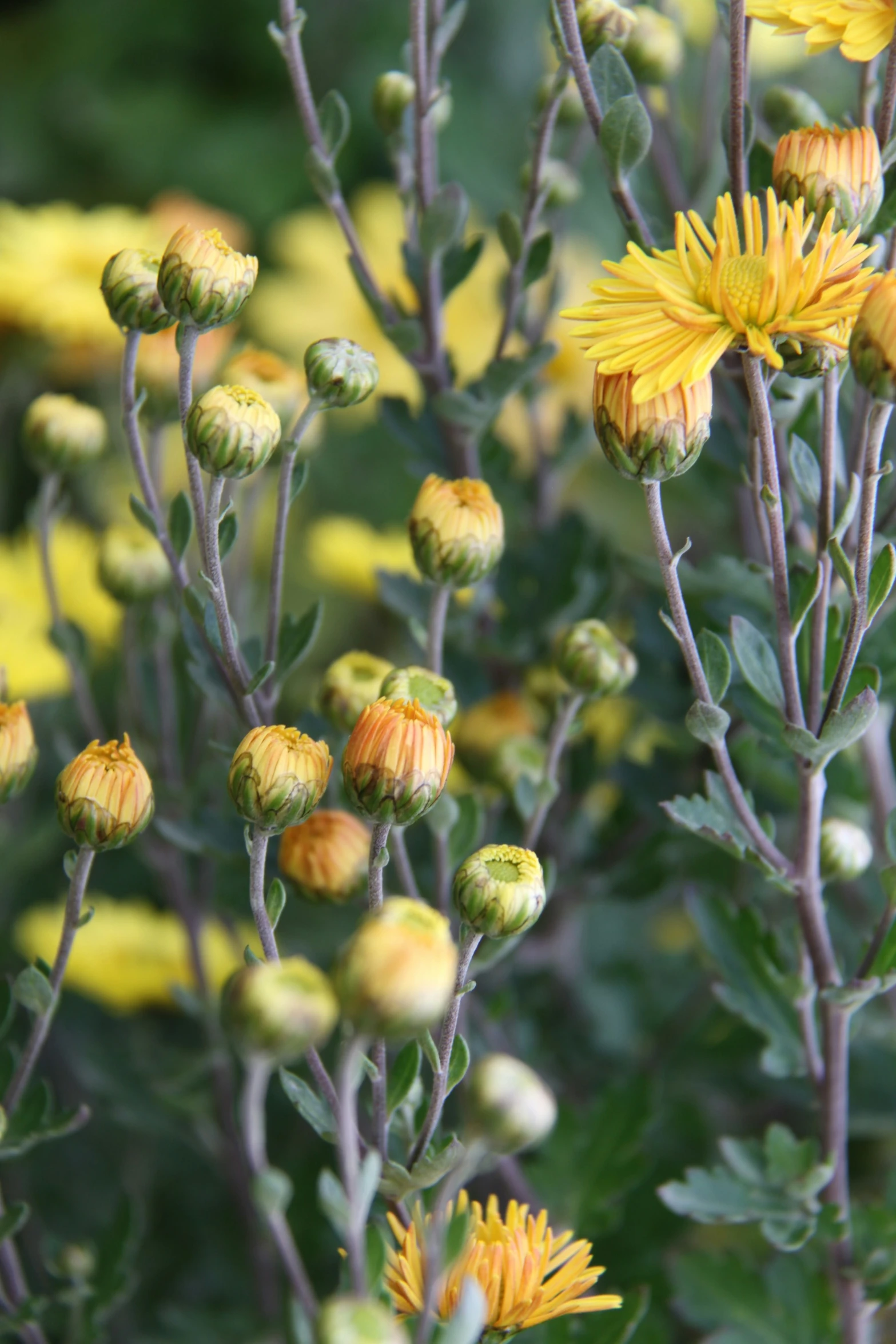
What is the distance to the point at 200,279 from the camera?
0.50 meters

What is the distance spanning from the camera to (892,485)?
0.65 m

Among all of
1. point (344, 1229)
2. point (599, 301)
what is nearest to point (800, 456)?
point (599, 301)

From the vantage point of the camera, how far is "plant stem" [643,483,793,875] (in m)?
0.48

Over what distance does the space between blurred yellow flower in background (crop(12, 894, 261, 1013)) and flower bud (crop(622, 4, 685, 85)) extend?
59cm

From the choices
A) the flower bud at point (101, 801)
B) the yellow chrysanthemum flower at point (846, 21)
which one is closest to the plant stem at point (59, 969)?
the flower bud at point (101, 801)

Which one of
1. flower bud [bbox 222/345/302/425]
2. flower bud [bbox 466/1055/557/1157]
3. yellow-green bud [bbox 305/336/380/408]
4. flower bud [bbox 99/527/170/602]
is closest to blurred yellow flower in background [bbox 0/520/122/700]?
flower bud [bbox 99/527/170/602]

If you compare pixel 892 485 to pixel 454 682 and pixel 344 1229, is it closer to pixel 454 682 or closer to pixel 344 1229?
pixel 454 682

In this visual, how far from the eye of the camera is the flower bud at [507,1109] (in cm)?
37

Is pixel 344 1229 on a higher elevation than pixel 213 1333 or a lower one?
higher

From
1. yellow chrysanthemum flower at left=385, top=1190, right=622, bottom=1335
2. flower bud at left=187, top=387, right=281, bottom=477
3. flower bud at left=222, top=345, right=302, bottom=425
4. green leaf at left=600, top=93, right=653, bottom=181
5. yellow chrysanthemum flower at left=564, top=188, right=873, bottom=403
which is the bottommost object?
yellow chrysanthemum flower at left=385, top=1190, right=622, bottom=1335

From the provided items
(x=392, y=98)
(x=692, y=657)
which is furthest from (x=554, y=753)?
(x=392, y=98)

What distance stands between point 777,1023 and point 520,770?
0.19 m

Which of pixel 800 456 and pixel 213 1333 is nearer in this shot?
pixel 800 456

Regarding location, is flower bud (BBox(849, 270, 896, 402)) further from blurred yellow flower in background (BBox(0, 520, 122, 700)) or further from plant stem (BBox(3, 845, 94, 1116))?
blurred yellow flower in background (BBox(0, 520, 122, 700))
